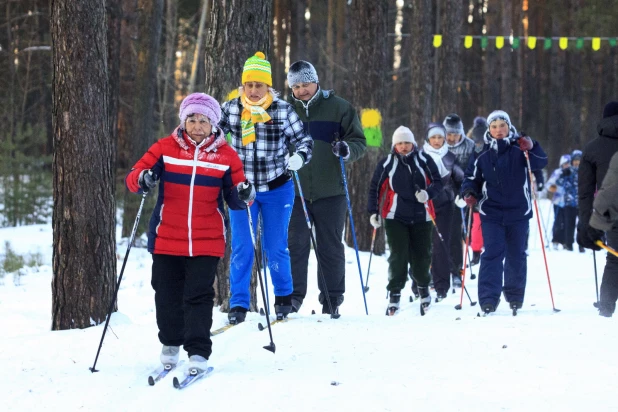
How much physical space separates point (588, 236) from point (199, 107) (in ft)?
9.88

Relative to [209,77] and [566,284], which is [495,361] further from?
[566,284]

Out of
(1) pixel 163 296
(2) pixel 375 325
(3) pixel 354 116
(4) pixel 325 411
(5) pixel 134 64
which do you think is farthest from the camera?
(5) pixel 134 64

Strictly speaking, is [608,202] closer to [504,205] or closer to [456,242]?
[504,205]

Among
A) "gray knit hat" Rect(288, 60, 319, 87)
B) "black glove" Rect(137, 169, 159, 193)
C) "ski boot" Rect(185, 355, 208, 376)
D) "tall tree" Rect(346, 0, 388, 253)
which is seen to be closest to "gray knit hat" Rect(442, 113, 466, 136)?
"tall tree" Rect(346, 0, 388, 253)

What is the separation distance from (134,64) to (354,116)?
13.5 m

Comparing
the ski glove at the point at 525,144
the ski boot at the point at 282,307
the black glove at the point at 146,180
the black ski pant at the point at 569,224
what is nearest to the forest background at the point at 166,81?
the ski boot at the point at 282,307

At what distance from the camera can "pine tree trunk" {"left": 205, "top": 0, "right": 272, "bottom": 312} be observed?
7113mm

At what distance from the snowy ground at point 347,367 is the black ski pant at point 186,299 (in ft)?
0.88

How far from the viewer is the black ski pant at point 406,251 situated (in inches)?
327

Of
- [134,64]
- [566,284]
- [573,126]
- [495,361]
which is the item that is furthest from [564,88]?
[495,361]

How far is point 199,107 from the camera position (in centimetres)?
508

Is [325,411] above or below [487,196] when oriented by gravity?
Result: below

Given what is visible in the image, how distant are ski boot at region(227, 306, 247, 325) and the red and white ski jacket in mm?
1262

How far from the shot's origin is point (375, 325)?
6254mm
